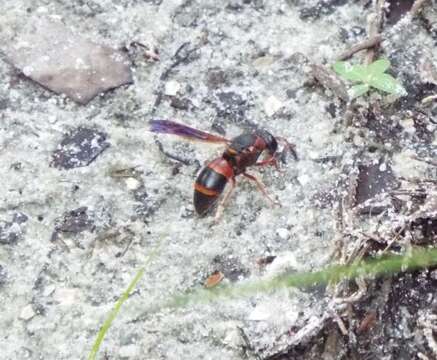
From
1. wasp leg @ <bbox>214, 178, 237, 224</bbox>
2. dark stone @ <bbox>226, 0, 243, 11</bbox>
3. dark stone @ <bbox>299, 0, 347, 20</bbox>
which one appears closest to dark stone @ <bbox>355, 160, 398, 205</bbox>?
wasp leg @ <bbox>214, 178, 237, 224</bbox>

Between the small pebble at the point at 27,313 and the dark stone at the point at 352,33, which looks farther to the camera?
the dark stone at the point at 352,33

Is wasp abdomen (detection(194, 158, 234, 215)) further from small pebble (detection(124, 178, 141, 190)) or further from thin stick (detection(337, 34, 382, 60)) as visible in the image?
thin stick (detection(337, 34, 382, 60))

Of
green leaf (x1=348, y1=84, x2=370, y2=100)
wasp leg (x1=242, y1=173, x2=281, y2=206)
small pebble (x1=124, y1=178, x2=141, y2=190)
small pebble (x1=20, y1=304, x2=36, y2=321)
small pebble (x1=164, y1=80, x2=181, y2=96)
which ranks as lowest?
small pebble (x1=20, y1=304, x2=36, y2=321)

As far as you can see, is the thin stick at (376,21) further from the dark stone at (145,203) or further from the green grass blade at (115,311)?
the green grass blade at (115,311)

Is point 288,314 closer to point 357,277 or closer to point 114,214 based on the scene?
point 357,277

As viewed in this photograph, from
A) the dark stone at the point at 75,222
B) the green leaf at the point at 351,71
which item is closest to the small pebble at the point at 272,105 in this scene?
the green leaf at the point at 351,71

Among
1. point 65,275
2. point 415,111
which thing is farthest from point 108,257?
point 415,111

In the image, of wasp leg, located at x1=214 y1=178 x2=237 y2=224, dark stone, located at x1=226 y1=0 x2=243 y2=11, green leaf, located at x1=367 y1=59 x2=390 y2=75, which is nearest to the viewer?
wasp leg, located at x1=214 y1=178 x2=237 y2=224
